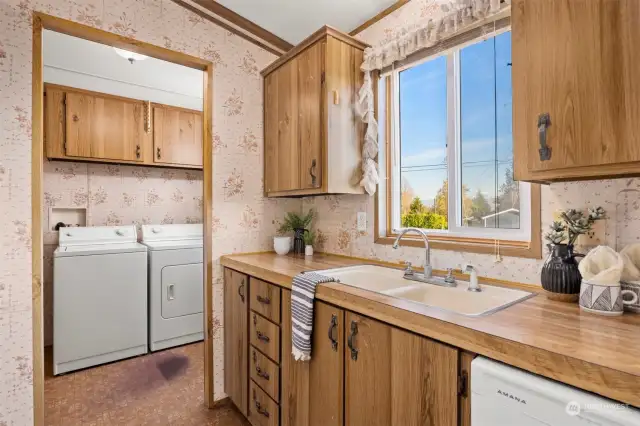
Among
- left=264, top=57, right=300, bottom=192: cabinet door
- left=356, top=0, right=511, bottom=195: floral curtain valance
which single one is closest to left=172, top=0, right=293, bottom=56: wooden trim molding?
left=264, top=57, right=300, bottom=192: cabinet door

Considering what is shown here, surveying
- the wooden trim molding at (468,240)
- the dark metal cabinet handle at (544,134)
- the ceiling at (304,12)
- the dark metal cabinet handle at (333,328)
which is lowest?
the dark metal cabinet handle at (333,328)

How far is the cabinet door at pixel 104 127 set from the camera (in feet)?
9.50

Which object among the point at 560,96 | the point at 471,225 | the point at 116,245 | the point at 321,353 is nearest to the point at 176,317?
the point at 116,245

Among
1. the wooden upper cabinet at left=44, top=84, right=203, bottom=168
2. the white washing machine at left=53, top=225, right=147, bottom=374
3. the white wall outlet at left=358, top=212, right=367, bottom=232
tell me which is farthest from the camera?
the wooden upper cabinet at left=44, top=84, right=203, bottom=168

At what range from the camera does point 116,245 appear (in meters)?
2.95

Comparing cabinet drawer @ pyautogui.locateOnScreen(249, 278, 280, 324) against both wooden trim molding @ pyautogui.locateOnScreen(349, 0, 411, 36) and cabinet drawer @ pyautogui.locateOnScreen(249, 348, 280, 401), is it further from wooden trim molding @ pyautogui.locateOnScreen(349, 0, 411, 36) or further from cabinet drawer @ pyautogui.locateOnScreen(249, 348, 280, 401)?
wooden trim molding @ pyautogui.locateOnScreen(349, 0, 411, 36)

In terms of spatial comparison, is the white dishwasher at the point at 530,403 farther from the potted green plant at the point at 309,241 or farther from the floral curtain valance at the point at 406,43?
the potted green plant at the point at 309,241

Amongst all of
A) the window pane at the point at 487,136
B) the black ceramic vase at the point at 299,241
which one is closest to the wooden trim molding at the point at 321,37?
the window pane at the point at 487,136

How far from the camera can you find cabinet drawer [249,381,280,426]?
1684 mm

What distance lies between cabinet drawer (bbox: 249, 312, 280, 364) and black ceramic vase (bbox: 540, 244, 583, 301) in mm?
1181

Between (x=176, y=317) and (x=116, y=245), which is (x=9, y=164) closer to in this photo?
(x=116, y=245)

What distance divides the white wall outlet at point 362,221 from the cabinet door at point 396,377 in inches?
35.1

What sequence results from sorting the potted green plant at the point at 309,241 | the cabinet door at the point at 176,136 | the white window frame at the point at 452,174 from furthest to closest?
the cabinet door at the point at 176,136
the potted green plant at the point at 309,241
the white window frame at the point at 452,174

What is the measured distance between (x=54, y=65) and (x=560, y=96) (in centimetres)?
384
